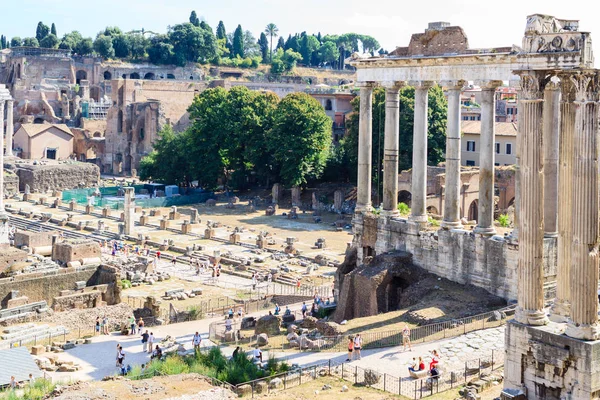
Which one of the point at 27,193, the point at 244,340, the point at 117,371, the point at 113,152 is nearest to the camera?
the point at 117,371

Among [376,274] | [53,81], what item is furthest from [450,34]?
[53,81]

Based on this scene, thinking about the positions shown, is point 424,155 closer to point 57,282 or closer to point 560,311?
point 560,311

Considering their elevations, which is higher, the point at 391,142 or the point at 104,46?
the point at 104,46

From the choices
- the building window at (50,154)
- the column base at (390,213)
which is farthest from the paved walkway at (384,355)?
the building window at (50,154)

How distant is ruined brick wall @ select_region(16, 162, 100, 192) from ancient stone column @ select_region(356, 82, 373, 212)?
46.4m

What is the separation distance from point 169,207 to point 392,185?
35318 mm

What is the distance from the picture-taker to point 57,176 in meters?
73.3

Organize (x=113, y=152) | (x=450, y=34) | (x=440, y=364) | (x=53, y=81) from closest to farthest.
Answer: (x=440, y=364), (x=450, y=34), (x=113, y=152), (x=53, y=81)

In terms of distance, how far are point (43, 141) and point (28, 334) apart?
58.7 meters

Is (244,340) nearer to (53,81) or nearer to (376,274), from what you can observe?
(376,274)

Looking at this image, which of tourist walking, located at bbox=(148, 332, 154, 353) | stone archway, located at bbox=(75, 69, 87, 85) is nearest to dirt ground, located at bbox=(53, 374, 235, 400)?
tourist walking, located at bbox=(148, 332, 154, 353)

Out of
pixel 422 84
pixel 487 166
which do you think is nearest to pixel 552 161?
pixel 487 166

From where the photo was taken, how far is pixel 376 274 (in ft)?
92.5

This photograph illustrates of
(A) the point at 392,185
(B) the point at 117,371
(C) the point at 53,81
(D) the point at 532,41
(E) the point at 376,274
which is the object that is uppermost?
(C) the point at 53,81
